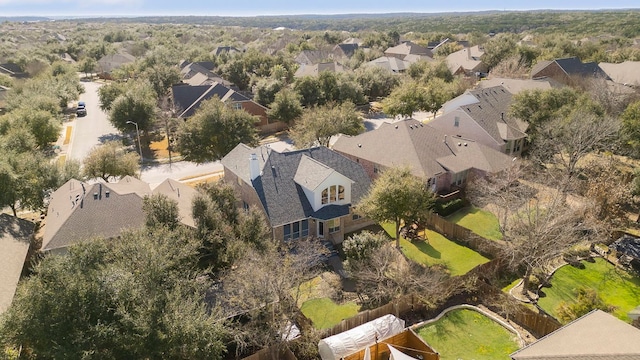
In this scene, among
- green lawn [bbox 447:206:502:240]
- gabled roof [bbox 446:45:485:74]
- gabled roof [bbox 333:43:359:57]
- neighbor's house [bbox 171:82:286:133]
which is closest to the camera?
green lawn [bbox 447:206:502:240]

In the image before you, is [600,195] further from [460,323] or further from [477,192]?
[460,323]

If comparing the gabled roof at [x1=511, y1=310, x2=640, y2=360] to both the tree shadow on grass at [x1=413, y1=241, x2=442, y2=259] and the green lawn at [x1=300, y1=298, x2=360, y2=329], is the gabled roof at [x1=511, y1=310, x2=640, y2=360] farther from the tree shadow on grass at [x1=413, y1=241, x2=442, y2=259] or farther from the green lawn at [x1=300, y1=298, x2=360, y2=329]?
the tree shadow on grass at [x1=413, y1=241, x2=442, y2=259]

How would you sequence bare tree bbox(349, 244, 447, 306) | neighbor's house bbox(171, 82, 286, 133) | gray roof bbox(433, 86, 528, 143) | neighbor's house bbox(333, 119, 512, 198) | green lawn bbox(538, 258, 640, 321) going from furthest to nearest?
neighbor's house bbox(171, 82, 286, 133) → gray roof bbox(433, 86, 528, 143) → neighbor's house bbox(333, 119, 512, 198) → green lawn bbox(538, 258, 640, 321) → bare tree bbox(349, 244, 447, 306)

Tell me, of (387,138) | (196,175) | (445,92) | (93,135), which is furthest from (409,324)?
(93,135)

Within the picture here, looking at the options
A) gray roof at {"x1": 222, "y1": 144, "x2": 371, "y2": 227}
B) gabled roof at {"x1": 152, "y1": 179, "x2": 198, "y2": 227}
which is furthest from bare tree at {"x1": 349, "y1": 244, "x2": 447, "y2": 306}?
gabled roof at {"x1": 152, "y1": 179, "x2": 198, "y2": 227}

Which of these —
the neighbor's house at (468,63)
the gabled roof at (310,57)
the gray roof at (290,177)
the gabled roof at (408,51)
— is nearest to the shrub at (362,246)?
the gray roof at (290,177)

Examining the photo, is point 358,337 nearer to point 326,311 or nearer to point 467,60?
point 326,311

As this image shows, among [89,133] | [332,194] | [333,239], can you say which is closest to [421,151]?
[332,194]
